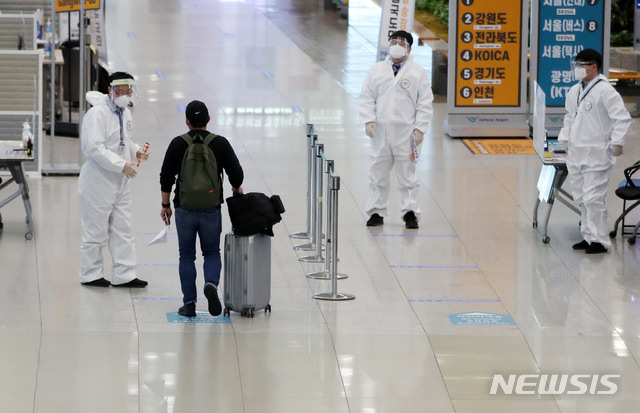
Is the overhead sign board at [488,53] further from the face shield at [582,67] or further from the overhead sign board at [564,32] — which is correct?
the face shield at [582,67]

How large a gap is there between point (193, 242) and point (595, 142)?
4247 millimetres

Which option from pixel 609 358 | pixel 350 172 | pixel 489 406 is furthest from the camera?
pixel 350 172

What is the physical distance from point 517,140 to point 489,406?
9567 millimetres

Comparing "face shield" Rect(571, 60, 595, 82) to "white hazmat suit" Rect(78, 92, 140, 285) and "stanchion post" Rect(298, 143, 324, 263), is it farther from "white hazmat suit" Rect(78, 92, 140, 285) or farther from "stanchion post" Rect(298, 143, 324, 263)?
"white hazmat suit" Rect(78, 92, 140, 285)

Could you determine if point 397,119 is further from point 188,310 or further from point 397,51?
point 188,310

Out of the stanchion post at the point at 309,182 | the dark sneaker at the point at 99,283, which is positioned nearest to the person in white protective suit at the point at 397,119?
the stanchion post at the point at 309,182

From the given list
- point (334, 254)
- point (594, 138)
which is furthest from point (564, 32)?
point (334, 254)

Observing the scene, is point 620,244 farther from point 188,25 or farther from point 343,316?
point 188,25

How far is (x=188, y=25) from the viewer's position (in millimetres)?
28203

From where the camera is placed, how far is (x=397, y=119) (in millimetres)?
12109

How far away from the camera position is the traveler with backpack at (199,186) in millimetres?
8906

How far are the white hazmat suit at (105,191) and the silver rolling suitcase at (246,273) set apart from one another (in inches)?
45.0

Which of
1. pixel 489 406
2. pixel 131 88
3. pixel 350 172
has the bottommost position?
pixel 489 406

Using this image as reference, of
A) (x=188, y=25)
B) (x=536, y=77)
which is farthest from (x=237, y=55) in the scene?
(x=536, y=77)
